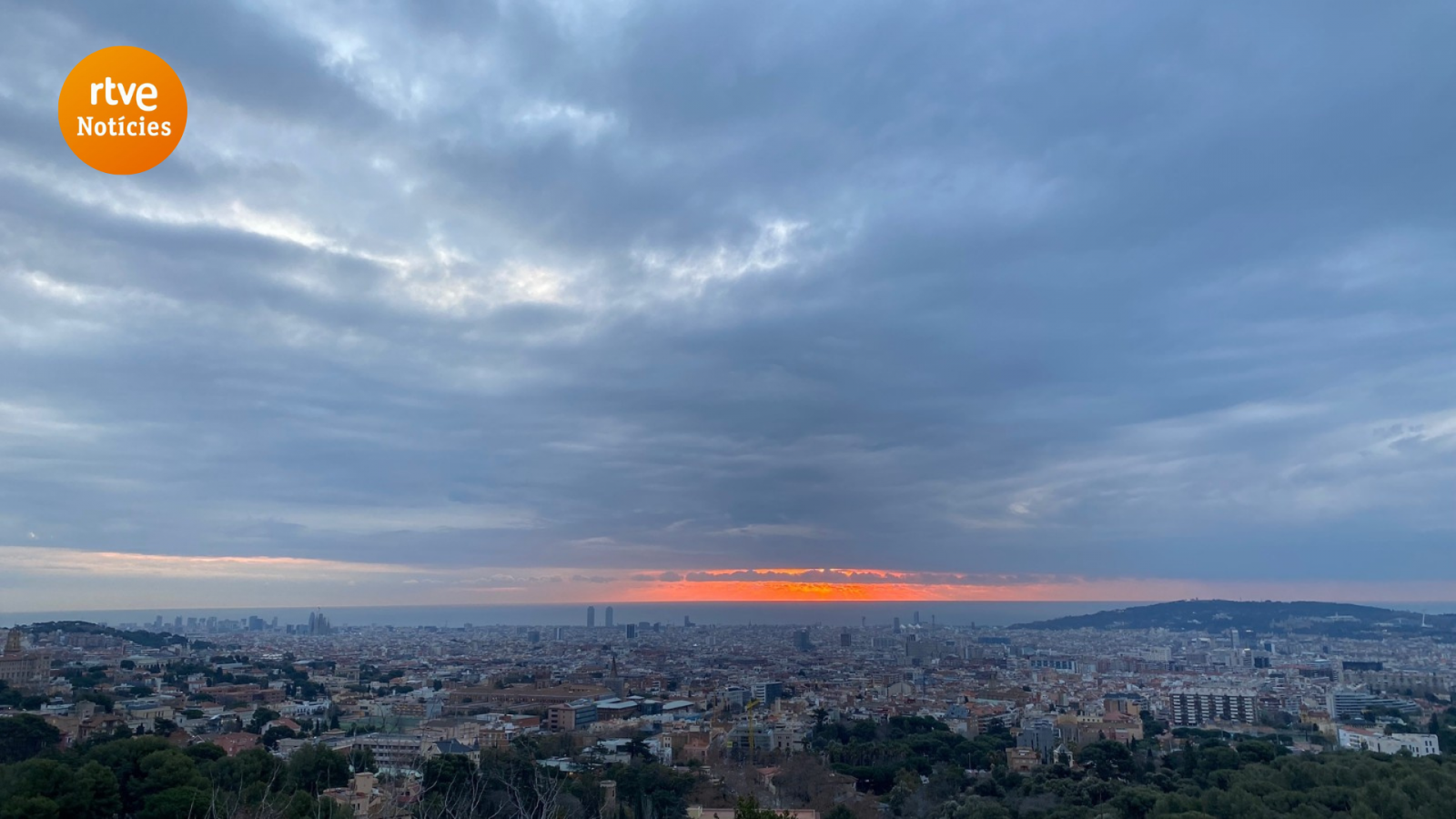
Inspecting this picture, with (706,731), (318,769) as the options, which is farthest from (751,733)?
(318,769)

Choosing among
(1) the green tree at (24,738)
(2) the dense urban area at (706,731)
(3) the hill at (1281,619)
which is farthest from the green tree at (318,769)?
(3) the hill at (1281,619)

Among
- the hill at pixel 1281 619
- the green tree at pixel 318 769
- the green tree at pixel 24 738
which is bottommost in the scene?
the hill at pixel 1281 619

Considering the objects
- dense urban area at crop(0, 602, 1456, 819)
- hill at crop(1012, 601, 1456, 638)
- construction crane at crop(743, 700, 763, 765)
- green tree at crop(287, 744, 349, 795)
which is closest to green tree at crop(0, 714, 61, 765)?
dense urban area at crop(0, 602, 1456, 819)

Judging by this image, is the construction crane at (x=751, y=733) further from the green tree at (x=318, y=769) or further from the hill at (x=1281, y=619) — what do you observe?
the hill at (x=1281, y=619)

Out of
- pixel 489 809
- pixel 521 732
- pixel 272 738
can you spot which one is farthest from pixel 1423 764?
pixel 272 738

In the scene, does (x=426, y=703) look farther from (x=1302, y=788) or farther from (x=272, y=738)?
(x=1302, y=788)

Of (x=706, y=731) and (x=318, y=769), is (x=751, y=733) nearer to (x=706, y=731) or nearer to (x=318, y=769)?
(x=706, y=731)

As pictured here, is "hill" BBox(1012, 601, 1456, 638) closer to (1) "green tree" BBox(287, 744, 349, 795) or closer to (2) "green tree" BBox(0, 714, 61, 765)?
(1) "green tree" BBox(287, 744, 349, 795)
